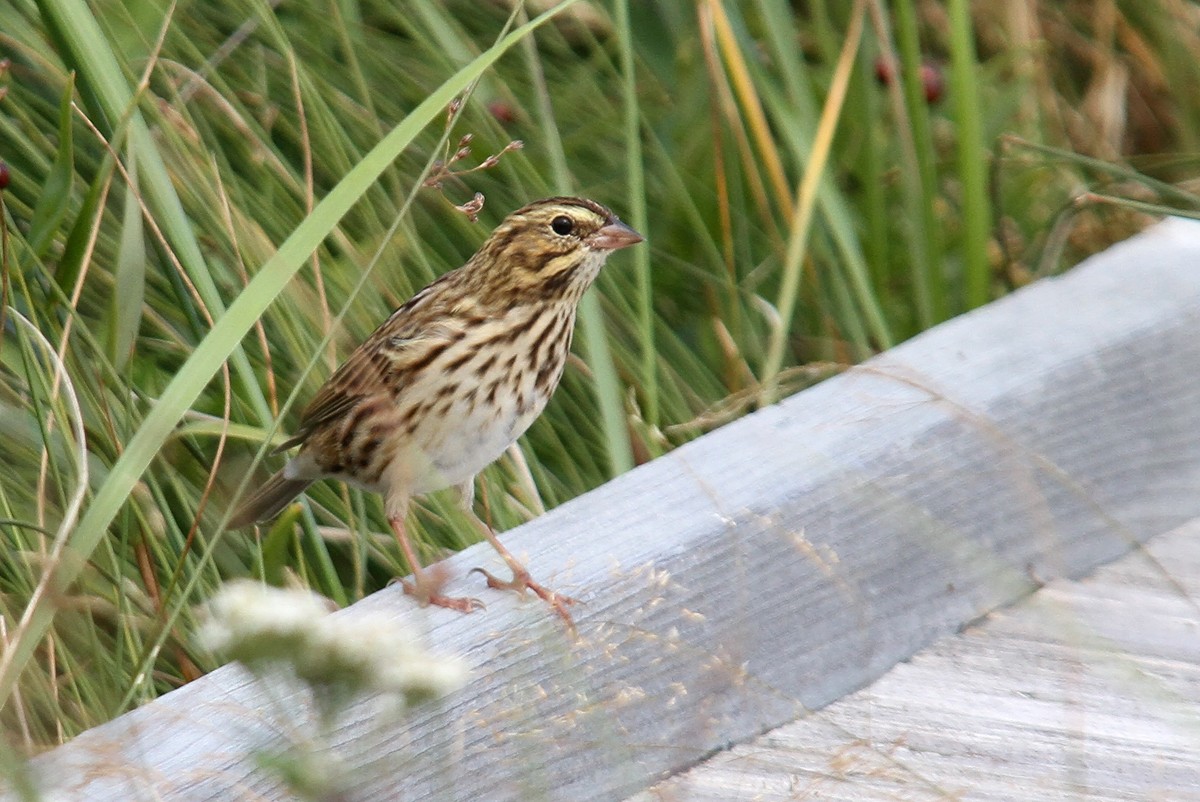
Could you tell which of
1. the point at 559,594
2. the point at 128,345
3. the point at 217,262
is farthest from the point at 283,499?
the point at 559,594

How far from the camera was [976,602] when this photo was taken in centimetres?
328

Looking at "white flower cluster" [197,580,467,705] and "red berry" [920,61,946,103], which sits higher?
"white flower cluster" [197,580,467,705]

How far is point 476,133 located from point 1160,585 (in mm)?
1540

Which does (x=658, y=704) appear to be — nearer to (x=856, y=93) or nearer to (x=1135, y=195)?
(x=856, y=93)

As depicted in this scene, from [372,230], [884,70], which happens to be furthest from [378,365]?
[884,70]

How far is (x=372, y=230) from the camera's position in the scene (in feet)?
11.9

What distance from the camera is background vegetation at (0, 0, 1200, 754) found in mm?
2893

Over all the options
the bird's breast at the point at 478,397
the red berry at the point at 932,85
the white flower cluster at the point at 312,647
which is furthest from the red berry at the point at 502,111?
the white flower cluster at the point at 312,647

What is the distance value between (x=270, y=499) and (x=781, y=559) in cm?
107

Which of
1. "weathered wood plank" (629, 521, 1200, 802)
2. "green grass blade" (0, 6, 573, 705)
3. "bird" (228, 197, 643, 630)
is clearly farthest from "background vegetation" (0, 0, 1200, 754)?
"weathered wood plank" (629, 521, 1200, 802)

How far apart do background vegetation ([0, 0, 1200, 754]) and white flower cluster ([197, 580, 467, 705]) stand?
269 mm

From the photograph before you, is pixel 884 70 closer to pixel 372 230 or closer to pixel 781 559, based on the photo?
pixel 372 230

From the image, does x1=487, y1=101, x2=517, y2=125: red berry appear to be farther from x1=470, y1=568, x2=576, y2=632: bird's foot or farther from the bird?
x1=470, y1=568, x2=576, y2=632: bird's foot

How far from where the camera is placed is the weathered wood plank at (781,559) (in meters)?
2.45
